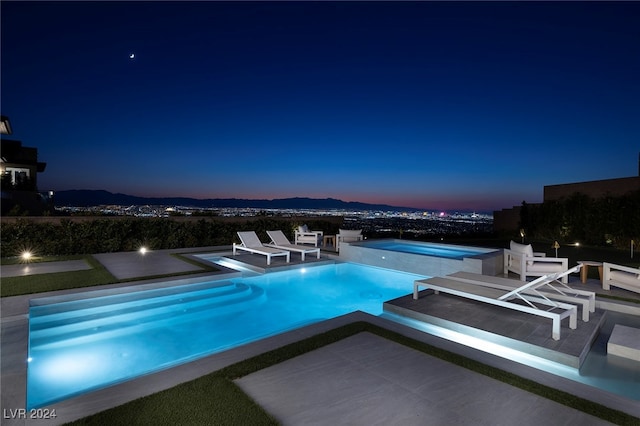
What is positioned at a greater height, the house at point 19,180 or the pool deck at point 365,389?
the house at point 19,180

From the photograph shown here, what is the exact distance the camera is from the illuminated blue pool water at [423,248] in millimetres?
9987

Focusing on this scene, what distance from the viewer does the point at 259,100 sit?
1532 cm

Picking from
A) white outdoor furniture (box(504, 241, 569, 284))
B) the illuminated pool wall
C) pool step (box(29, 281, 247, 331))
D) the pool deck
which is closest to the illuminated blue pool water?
the illuminated pool wall

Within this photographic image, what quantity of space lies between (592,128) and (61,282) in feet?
69.7

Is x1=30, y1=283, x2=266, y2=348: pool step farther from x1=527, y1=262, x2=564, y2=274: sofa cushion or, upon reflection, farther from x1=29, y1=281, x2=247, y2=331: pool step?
x1=527, y1=262, x2=564, y2=274: sofa cushion

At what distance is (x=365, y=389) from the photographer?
270 centimetres

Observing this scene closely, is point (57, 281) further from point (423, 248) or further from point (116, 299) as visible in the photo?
point (423, 248)

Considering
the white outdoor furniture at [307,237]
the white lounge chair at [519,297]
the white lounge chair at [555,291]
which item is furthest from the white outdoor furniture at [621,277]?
the white outdoor furniture at [307,237]

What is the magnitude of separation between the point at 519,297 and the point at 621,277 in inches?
116

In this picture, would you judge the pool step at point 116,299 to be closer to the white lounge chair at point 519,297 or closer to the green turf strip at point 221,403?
the green turf strip at point 221,403

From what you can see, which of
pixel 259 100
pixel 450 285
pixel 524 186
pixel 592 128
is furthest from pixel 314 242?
pixel 524 186

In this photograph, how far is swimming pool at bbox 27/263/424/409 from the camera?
3.79 meters

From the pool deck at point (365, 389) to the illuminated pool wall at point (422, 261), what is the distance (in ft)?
14.1

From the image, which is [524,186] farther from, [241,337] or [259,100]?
[241,337]
